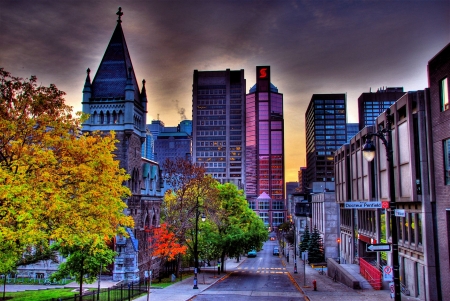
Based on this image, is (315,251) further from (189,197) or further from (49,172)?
(49,172)

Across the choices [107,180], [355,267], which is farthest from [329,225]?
[107,180]

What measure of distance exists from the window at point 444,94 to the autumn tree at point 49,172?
18.5m

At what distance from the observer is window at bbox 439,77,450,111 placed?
2327cm

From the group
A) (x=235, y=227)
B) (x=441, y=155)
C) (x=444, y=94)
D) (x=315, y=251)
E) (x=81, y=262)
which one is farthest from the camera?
(x=315, y=251)

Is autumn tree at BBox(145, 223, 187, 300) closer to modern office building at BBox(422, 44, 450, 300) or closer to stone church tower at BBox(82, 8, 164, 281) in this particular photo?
stone church tower at BBox(82, 8, 164, 281)

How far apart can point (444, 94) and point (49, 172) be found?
70.7 feet

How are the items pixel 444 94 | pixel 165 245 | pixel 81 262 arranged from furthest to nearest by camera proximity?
pixel 165 245 < pixel 81 262 < pixel 444 94

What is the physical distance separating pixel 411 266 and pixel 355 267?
1344cm

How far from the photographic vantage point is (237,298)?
2891 centimetres

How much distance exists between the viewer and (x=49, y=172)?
19812 millimetres

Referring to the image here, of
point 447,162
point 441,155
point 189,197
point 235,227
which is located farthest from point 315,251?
point 447,162

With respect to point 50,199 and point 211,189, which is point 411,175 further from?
point 211,189


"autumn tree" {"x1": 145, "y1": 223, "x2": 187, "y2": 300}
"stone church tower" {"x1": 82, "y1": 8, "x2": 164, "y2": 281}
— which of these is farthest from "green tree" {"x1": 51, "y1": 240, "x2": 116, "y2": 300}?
"stone church tower" {"x1": 82, "y1": 8, "x2": 164, "y2": 281}

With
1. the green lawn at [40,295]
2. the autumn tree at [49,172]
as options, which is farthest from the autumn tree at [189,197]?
the autumn tree at [49,172]
